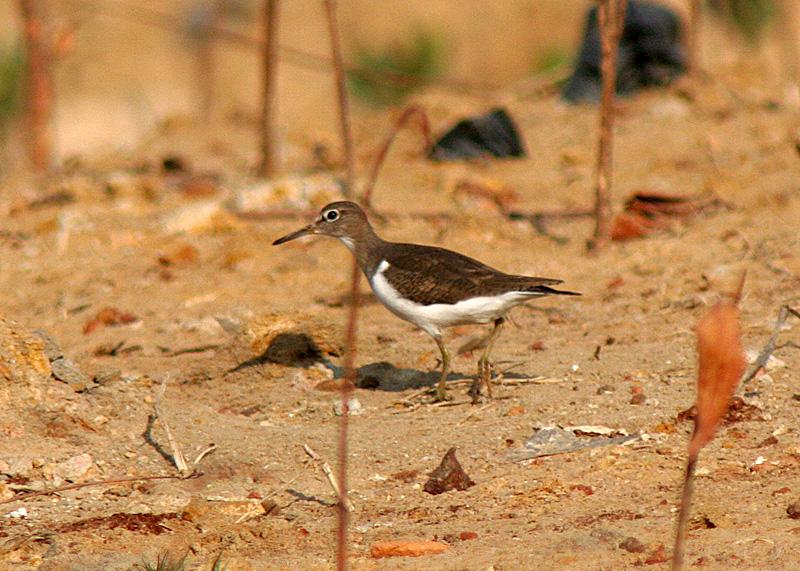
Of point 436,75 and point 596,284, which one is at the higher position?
point 436,75

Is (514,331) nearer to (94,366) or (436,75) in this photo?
(94,366)

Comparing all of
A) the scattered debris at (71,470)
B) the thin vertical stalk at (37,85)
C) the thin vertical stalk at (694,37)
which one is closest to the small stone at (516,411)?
the scattered debris at (71,470)

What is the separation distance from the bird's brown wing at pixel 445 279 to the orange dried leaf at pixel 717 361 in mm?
3156

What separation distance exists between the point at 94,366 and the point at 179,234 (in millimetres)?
2514

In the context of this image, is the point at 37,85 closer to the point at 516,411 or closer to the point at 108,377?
the point at 108,377

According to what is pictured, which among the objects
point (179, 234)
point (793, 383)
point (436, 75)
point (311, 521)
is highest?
point (436, 75)

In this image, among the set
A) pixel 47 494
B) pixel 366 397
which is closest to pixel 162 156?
pixel 366 397

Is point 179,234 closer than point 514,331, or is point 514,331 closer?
point 514,331

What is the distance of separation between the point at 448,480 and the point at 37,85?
765cm

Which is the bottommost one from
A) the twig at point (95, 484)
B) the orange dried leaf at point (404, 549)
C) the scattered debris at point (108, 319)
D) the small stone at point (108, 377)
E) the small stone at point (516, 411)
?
the orange dried leaf at point (404, 549)

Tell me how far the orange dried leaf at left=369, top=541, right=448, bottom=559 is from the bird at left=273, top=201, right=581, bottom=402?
52.4 inches

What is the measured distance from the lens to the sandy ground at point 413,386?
3.60 meters

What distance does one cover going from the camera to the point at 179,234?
7.73 metres

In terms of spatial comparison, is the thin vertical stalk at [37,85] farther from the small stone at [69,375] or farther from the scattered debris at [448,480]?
the scattered debris at [448,480]
